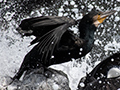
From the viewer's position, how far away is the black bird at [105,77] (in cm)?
221

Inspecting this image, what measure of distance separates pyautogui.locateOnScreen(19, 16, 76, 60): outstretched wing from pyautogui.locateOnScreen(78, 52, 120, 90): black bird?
1.45ft

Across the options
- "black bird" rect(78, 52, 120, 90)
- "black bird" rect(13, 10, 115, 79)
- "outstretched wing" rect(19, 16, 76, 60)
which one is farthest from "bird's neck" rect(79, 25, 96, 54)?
"black bird" rect(78, 52, 120, 90)

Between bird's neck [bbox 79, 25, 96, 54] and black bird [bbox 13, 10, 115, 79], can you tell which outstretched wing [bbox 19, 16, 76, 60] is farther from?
bird's neck [bbox 79, 25, 96, 54]

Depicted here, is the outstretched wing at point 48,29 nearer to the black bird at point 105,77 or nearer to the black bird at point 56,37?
the black bird at point 56,37

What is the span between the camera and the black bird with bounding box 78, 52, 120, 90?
7.26ft

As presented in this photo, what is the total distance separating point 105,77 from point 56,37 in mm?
681

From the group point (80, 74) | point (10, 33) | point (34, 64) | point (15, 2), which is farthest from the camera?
point (15, 2)

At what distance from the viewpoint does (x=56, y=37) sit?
6.51ft

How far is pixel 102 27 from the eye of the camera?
115 inches

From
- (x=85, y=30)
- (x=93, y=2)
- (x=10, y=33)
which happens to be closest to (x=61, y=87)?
(x=85, y=30)

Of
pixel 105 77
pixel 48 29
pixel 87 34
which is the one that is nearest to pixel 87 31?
pixel 87 34

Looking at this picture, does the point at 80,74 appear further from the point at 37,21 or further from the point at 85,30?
the point at 37,21

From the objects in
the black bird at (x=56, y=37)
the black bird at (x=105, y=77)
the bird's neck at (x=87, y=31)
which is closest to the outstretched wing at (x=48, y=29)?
the black bird at (x=56, y=37)

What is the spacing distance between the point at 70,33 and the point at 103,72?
0.53m
